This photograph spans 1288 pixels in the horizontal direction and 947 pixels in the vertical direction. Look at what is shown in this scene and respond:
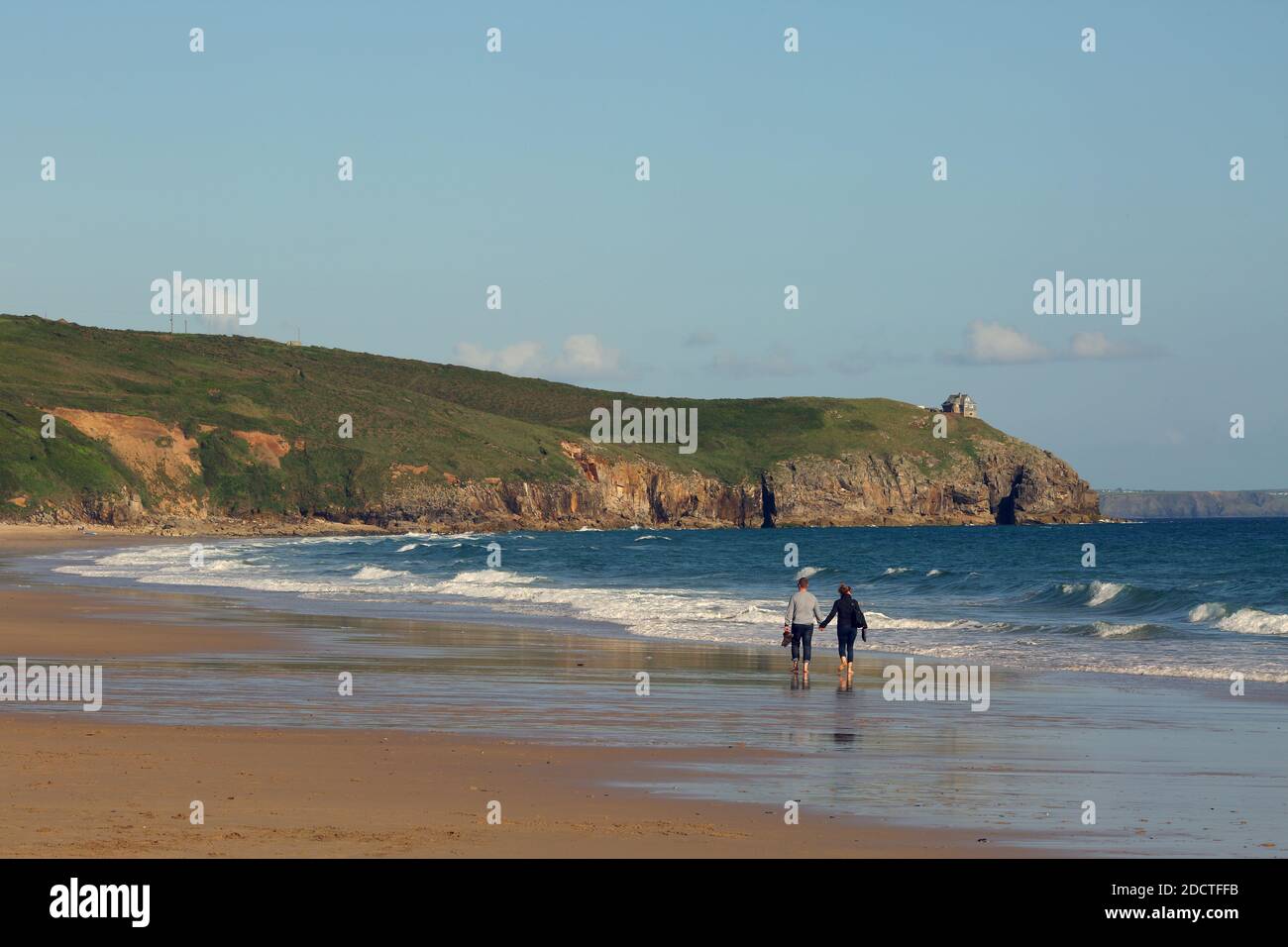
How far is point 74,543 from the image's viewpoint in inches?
3595

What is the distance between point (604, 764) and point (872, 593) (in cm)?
3425

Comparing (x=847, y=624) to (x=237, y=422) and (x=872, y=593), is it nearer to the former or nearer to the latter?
(x=872, y=593)

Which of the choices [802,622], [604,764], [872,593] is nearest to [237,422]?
[872,593]

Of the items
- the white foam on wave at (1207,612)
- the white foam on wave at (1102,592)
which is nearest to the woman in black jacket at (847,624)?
the white foam on wave at (1207,612)

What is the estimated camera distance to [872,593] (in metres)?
46.0

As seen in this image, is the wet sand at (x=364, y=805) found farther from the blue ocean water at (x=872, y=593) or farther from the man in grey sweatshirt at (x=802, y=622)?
the blue ocean water at (x=872, y=593)

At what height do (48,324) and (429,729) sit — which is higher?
(48,324)

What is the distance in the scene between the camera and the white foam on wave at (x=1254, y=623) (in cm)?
3048

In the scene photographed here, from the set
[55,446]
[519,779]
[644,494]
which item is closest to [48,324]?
[55,446]

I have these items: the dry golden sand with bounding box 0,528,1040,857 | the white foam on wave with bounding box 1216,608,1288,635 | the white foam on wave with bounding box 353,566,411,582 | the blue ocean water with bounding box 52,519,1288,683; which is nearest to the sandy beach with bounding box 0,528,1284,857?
the dry golden sand with bounding box 0,528,1040,857

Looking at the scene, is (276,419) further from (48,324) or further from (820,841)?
(820,841)

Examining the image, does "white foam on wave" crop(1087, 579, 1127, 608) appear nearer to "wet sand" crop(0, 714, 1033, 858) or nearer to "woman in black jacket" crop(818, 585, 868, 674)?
"woman in black jacket" crop(818, 585, 868, 674)

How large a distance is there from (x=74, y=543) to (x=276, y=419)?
65.4 metres
